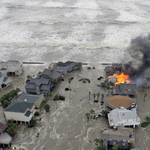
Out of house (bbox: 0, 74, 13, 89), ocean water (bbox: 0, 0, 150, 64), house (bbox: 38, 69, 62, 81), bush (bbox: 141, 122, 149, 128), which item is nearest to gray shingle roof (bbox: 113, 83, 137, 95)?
bush (bbox: 141, 122, 149, 128)

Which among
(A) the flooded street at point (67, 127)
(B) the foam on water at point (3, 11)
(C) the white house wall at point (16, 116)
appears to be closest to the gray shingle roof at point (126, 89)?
(A) the flooded street at point (67, 127)

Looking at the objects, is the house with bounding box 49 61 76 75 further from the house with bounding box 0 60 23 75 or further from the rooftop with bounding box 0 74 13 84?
the rooftop with bounding box 0 74 13 84

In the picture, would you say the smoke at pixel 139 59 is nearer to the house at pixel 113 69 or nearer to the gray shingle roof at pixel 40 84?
the house at pixel 113 69

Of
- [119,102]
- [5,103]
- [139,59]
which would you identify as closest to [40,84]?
[5,103]

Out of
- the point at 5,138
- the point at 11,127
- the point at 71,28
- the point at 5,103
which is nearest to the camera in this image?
the point at 5,138

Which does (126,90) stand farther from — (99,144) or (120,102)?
(99,144)

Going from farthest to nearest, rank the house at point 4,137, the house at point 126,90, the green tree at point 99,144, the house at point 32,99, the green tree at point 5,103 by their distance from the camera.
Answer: the house at point 126,90, the green tree at point 5,103, the house at point 32,99, the house at point 4,137, the green tree at point 99,144

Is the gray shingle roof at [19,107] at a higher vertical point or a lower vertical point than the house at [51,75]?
higher

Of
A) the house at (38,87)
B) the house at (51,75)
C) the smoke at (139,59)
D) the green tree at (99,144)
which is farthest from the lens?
the smoke at (139,59)
